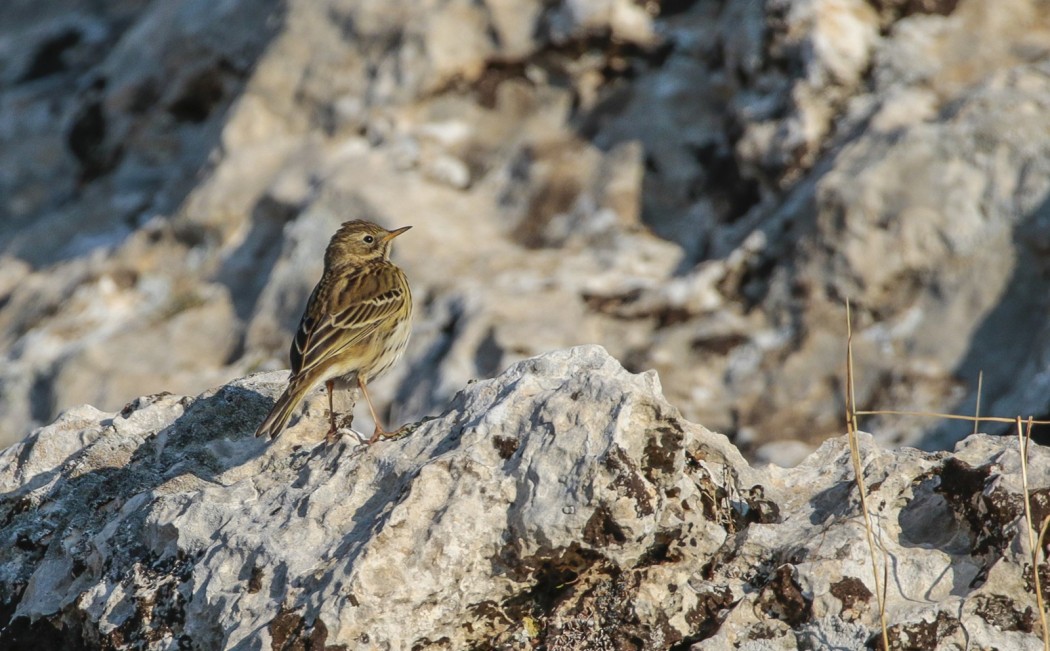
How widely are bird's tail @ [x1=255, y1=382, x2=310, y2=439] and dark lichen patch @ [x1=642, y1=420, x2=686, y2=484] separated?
7.77ft

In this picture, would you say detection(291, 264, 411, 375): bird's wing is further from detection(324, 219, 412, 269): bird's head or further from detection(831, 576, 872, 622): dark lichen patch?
detection(831, 576, 872, 622): dark lichen patch

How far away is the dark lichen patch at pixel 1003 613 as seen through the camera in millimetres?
4660

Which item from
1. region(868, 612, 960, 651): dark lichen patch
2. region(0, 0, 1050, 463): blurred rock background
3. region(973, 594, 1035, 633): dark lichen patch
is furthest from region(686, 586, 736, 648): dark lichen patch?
region(0, 0, 1050, 463): blurred rock background

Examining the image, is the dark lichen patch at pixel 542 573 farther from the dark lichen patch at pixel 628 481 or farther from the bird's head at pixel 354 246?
the bird's head at pixel 354 246

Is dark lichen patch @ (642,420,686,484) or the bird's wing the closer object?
dark lichen patch @ (642,420,686,484)

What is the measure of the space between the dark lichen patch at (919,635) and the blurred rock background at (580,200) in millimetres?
4444

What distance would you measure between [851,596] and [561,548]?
44.7 inches

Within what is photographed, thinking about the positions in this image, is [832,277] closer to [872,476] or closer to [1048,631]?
[872,476]

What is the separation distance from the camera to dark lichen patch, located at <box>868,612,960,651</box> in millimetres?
4648

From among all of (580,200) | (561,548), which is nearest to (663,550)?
(561,548)

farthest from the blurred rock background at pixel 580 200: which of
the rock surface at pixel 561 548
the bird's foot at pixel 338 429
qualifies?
the rock surface at pixel 561 548

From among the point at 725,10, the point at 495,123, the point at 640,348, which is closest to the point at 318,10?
the point at 495,123

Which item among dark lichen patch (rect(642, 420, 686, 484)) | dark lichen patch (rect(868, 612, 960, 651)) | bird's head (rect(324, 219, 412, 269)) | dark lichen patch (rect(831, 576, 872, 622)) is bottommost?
bird's head (rect(324, 219, 412, 269))

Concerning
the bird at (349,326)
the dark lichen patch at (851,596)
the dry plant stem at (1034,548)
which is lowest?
the bird at (349,326)
